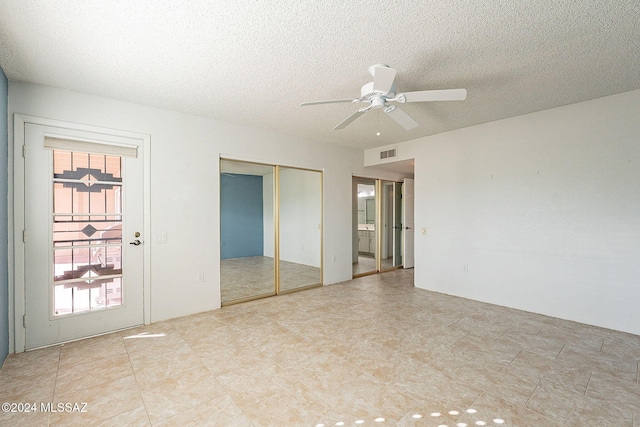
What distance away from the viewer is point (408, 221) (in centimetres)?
662

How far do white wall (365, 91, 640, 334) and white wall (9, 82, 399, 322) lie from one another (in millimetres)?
3209

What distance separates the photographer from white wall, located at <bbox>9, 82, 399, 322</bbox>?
3109mm

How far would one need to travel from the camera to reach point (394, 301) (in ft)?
13.9

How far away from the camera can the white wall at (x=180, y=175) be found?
122 inches

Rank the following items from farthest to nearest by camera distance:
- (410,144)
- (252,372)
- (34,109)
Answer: (410,144)
(34,109)
(252,372)

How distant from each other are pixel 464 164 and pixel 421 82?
2.18 meters

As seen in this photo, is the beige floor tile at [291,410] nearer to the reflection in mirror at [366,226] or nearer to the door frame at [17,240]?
the door frame at [17,240]

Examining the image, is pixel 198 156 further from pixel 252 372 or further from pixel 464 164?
pixel 464 164

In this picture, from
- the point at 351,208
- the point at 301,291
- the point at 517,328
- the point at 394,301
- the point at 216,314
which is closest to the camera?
the point at 517,328

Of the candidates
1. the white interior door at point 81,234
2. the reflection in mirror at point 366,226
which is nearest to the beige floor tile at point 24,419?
the white interior door at point 81,234

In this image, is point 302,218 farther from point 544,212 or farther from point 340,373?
point 544,212

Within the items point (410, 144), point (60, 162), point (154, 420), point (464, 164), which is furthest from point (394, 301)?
point (60, 162)

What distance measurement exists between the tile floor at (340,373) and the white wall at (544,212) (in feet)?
1.42

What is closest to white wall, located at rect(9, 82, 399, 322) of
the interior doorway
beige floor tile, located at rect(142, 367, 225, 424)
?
beige floor tile, located at rect(142, 367, 225, 424)
